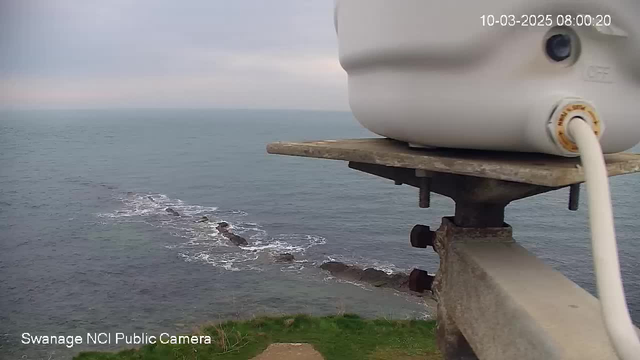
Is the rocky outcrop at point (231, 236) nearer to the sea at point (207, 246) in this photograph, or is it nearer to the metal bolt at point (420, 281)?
the sea at point (207, 246)

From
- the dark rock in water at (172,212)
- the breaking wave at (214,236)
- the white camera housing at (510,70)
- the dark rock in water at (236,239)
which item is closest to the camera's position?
the white camera housing at (510,70)

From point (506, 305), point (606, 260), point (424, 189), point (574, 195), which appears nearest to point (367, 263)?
point (424, 189)

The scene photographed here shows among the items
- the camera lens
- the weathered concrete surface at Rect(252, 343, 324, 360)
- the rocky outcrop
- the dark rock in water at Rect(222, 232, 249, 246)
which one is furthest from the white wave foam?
the camera lens

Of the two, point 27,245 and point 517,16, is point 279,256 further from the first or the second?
point 517,16

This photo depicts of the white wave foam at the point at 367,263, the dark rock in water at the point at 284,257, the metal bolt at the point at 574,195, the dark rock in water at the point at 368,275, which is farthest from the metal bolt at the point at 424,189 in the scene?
the dark rock in water at the point at 284,257

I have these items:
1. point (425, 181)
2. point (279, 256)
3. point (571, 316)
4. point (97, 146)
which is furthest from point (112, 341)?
point (97, 146)

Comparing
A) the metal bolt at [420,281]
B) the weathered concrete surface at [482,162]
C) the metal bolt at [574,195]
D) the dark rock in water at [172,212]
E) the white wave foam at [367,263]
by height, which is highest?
the weathered concrete surface at [482,162]
